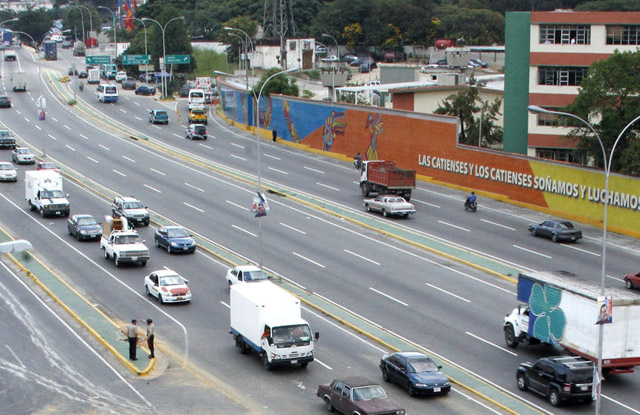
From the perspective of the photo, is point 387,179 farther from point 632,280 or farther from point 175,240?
point 632,280

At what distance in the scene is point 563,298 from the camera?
34.2 metres

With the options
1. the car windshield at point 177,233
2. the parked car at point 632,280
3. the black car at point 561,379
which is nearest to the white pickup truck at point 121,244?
the car windshield at point 177,233

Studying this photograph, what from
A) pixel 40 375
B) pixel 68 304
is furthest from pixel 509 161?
pixel 40 375

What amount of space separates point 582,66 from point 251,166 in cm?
2848

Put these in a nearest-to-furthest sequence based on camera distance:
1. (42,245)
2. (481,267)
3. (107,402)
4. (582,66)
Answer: (107,402), (481,267), (42,245), (582,66)

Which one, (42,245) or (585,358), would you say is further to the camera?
(42,245)

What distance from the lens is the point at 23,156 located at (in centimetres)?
7562

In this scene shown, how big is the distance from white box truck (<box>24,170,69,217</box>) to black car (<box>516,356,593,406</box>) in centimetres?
3665

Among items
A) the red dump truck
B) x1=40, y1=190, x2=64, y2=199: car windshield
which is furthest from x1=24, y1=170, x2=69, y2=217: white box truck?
the red dump truck

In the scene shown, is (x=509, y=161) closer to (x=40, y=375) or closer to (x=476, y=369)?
(x=476, y=369)

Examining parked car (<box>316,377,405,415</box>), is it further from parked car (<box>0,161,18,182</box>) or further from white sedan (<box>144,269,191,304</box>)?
parked car (<box>0,161,18,182</box>)

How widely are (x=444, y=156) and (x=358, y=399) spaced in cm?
4491

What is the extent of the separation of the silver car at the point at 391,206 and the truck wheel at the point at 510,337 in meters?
23.5

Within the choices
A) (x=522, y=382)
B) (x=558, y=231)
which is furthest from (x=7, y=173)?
(x=522, y=382)
